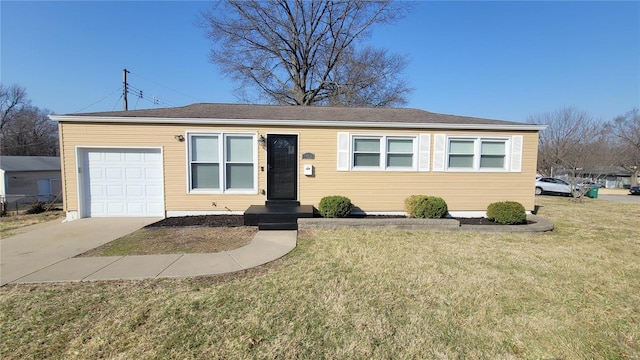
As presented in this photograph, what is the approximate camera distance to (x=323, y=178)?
314 inches

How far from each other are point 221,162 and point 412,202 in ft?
17.9

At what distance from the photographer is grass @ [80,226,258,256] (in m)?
4.83

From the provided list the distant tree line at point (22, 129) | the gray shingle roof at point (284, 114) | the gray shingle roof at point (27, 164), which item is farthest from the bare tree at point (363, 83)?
the distant tree line at point (22, 129)

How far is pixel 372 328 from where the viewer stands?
104 inches

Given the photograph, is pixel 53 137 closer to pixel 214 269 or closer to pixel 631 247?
pixel 214 269

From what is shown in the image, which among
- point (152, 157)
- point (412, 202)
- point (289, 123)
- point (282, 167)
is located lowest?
point (412, 202)

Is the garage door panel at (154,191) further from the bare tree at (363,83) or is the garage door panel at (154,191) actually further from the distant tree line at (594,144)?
the distant tree line at (594,144)

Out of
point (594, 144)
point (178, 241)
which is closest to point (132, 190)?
point (178, 241)

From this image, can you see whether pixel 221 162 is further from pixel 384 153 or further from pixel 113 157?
pixel 384 153

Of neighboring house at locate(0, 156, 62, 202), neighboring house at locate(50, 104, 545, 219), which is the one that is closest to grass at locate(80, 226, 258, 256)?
neighboring house at locate(50, 104, 545, 219)

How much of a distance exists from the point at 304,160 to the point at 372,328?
18.7 ft

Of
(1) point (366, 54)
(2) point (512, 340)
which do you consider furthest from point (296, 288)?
(1) point (366, 54)

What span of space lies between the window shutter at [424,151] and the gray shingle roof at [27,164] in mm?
26715

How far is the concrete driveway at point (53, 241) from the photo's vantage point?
4.12m
